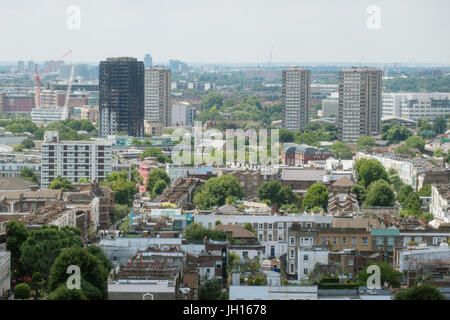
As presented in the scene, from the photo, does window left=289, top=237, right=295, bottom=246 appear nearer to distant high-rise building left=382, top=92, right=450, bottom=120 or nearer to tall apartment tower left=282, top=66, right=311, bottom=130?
tall apartment tower left=282, top=66, right=311, bottom=130

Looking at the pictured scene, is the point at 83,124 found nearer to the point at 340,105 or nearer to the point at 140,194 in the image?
the point at 340,105

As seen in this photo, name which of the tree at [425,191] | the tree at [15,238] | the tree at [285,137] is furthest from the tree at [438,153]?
the tree at [15,238]

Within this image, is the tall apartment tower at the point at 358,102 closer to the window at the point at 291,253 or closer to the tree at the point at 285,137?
the tree at the point at 285,137

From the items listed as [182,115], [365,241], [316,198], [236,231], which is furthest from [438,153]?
[365,241]

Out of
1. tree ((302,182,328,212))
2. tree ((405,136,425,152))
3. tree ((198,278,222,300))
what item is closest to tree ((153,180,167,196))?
tree ((302,182,328,212))
